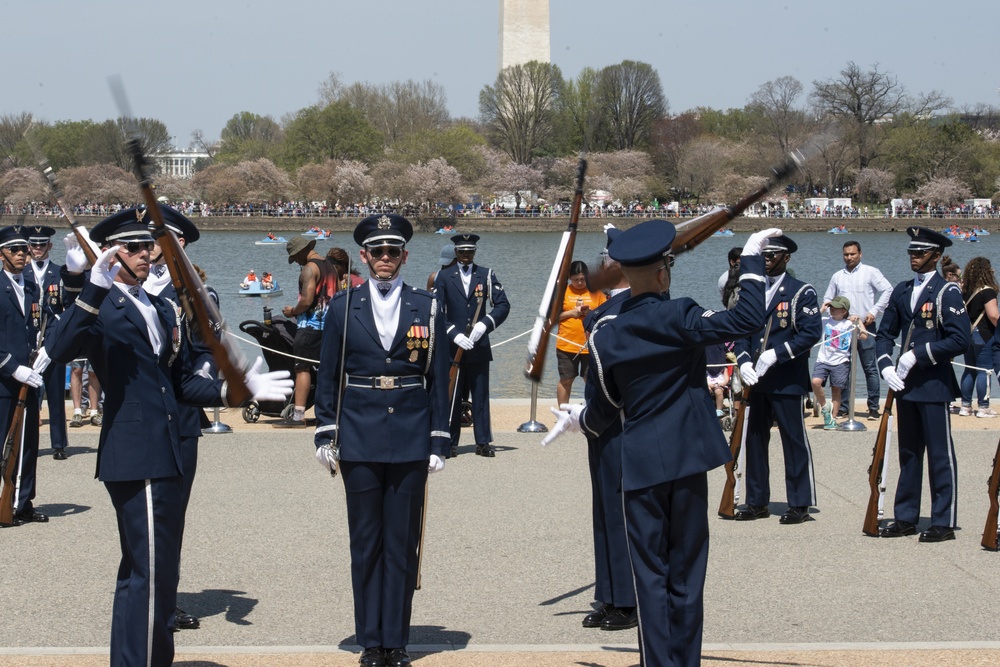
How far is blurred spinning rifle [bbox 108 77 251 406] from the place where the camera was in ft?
18.0

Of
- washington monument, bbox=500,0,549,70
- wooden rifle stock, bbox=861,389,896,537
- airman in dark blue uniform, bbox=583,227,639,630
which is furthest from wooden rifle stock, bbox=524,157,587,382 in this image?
washington monument, bbox=500,0,549,70

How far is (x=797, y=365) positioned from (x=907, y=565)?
1943mm

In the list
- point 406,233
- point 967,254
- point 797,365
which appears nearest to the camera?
point 406,233

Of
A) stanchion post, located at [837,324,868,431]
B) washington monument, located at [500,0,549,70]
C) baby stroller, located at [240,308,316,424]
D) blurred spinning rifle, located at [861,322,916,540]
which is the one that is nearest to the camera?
blurred spinning rifle, located at [861,322,916,540]

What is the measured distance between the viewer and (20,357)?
995cm

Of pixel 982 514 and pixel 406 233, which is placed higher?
pixel 406 233

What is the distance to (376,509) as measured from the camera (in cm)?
630

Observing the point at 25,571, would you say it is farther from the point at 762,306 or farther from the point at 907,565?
the point at 907,565

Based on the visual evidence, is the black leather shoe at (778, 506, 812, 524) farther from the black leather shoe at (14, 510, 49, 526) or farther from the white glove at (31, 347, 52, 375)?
the white glove at (31, 347, 52, 375)

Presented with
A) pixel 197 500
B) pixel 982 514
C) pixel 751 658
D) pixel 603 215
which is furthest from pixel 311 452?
pixel 603 215

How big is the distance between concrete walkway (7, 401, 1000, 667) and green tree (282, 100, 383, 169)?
99023mm

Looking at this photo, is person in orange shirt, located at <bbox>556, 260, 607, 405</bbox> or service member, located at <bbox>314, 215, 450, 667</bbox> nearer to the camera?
service member, located at <bbox>314, 215, 450, 667</bbox>

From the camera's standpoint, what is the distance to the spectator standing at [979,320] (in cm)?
1080

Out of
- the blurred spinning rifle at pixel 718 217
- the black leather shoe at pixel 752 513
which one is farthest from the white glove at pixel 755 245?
the black leather shoe at pixel 752 513
